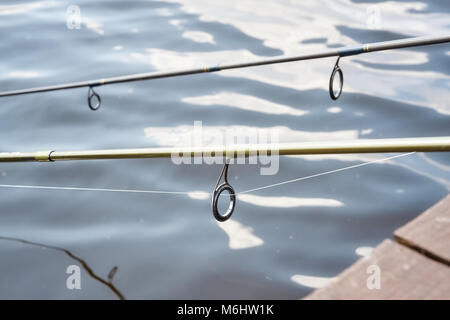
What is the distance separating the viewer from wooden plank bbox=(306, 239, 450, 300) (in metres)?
1.93

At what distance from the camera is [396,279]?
6.57 ft

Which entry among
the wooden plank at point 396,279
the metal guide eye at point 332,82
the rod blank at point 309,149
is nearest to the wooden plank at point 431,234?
the wooden plank at point 396,279

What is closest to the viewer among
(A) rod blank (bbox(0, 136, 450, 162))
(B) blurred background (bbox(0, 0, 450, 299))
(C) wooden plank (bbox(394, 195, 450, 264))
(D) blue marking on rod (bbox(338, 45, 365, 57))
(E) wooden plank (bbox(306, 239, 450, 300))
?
(A) rod blank (bbox(0, 136, 450, 162))

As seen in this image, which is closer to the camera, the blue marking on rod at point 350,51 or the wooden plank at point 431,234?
the wooden plank at point 431,234

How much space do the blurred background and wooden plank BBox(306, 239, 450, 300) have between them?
1.26 metres

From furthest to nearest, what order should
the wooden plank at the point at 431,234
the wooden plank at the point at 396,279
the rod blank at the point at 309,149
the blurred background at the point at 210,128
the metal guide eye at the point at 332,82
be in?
the blurred background at the point at 210,128 → the metal guide eye at the point at 332,82 → the wooden plank at the point at 431,234 → the wooden plank at the point at 396,279 → the rod blank at the point at 309,149

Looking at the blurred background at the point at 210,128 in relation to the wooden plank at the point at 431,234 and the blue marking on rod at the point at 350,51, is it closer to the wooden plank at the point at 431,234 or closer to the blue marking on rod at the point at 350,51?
the wooden plank at the point at 431,234

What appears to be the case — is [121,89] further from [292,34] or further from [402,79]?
[402,79]

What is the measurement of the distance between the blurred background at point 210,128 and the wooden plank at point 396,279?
126 cm

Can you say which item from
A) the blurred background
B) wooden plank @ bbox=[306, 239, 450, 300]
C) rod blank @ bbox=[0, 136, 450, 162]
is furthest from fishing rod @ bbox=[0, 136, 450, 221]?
Answer: the blurred background

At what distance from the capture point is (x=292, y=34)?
23.8ft

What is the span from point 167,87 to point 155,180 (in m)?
2.08

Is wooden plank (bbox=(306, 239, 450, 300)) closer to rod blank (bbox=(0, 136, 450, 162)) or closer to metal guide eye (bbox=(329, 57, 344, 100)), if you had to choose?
rod blank (bbox=(0, 136, 450, 162))

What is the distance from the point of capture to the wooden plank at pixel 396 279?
75.8 inches
